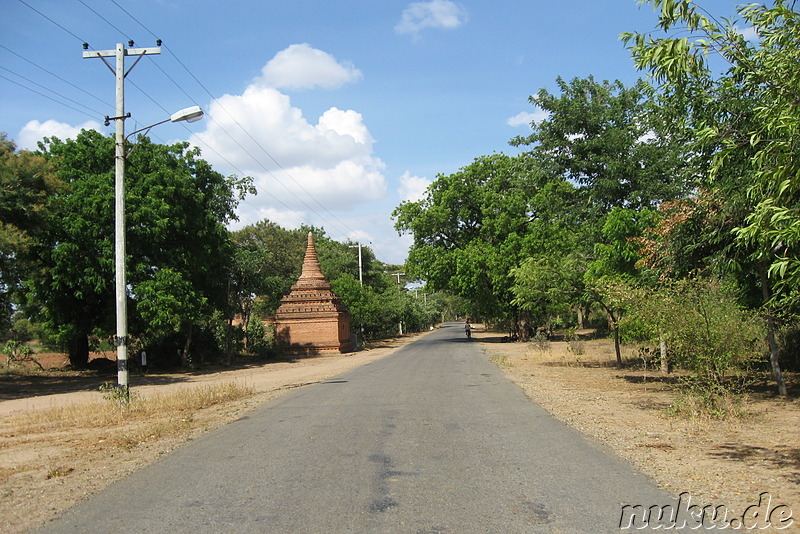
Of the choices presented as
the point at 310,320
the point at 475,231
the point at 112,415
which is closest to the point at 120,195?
the point at 112,415

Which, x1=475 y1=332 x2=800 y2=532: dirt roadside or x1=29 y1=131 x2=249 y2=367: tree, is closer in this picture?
x1=475 y1=332 x2=800 y2=532: dirt roadside

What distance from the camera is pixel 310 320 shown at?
147 feet

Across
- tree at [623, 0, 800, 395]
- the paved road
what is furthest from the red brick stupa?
tree at [623, 0, 800, 395]

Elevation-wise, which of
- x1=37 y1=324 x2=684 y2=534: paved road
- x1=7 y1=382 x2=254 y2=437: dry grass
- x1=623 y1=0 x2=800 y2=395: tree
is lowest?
x1=37 y1=324 x2=684 y2=534: paved road

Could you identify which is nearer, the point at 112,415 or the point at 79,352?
the point at 112,415

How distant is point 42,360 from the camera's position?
112 ft

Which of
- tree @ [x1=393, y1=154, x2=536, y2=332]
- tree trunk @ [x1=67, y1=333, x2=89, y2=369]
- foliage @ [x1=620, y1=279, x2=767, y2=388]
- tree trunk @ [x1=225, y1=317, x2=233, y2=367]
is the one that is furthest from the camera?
tree @ [x1=393, y1=154, x2=536, y2=332]

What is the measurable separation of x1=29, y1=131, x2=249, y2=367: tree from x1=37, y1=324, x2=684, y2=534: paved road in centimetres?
1620

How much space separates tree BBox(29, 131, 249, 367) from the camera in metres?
24.7

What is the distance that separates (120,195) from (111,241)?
11938mm

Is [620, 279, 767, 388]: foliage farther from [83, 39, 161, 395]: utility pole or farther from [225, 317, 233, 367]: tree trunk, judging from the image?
[225, 317, 233, 367]: tree trunk

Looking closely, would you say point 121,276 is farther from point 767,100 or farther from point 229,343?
point 229,343

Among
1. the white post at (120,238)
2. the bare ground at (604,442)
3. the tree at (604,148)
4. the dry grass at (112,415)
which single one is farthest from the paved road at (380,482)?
the tree at (604,148)

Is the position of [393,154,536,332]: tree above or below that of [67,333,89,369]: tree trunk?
above
